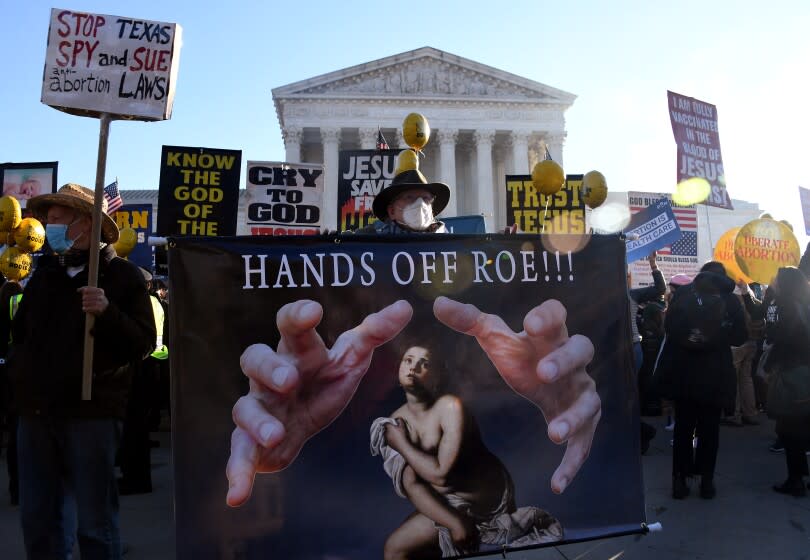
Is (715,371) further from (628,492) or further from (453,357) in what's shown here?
(453,357)

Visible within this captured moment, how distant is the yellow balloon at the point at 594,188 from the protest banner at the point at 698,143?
376 cm

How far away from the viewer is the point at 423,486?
2824 mm

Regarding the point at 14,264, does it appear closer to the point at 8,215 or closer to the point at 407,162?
the point at 8,215

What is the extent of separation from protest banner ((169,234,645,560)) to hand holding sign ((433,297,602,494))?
38mm

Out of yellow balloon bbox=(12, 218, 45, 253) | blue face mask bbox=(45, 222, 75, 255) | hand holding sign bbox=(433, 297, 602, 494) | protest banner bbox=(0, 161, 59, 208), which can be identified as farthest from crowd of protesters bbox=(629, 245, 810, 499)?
protest banner bbox=(0, 161, 59, 208)

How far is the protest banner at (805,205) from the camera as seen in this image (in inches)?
535

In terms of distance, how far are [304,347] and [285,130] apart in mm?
42876

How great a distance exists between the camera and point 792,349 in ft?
16.3

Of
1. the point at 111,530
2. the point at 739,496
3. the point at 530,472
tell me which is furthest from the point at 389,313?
the point at 739,496

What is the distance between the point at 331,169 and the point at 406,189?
40.2 metres

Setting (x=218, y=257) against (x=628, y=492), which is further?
(x=628, y=492)

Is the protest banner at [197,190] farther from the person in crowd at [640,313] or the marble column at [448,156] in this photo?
the marble column at [448,156]

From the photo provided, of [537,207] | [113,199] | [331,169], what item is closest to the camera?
[537,207]

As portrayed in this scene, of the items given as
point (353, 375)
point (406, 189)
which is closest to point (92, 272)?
point (353, 375)
